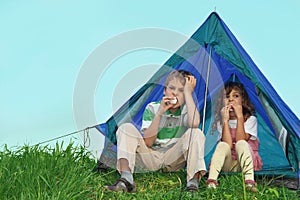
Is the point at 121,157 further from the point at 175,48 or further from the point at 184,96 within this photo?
the point at 175,48

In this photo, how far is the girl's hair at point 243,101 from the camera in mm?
3689

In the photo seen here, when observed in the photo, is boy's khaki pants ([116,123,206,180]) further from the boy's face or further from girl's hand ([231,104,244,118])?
girl's hand ([231,104,244,118])

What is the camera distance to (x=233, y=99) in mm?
3666

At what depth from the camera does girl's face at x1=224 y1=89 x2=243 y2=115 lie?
3625mm

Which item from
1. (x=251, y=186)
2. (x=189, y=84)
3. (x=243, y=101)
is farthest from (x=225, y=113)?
(x=251, y=186)

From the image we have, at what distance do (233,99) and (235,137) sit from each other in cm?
30

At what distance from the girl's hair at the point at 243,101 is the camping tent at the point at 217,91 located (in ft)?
0.22

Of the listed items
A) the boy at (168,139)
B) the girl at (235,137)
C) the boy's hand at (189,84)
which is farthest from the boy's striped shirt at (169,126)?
the girl at (235,137)

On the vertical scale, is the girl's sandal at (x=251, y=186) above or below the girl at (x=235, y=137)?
below

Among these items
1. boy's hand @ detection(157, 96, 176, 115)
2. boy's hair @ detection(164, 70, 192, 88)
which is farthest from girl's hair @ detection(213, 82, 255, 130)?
boy's hand @ detection(157, 96, 176, 115)

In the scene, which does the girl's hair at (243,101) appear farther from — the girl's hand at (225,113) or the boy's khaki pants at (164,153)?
the boy's khaki pants at (164,153)

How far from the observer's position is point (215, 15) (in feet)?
12.0

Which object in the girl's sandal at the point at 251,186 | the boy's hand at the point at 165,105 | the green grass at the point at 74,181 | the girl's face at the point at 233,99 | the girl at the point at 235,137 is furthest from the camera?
the girl's face at the point at 233,99

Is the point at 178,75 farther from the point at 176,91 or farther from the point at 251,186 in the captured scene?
the point at 251,186
